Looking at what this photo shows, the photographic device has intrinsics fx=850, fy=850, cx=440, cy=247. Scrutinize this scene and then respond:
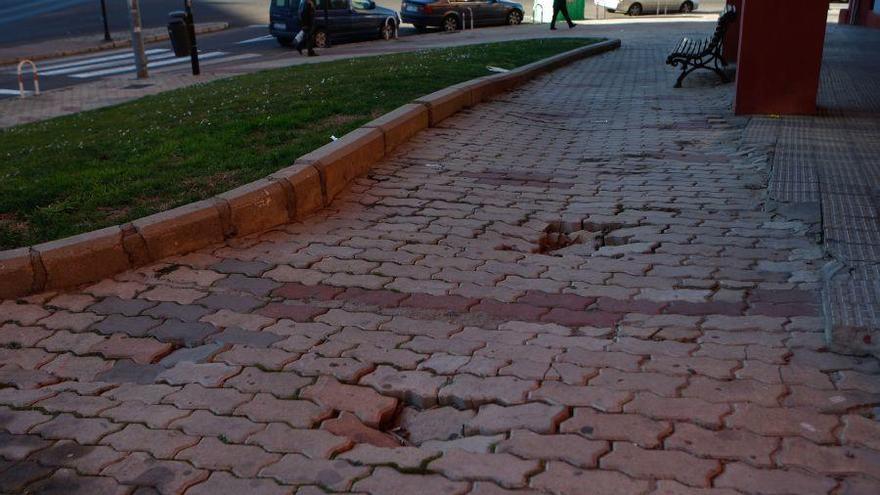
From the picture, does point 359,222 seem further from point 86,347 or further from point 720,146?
point 720,146

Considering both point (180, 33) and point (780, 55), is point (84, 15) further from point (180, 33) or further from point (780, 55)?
point (780, 55)

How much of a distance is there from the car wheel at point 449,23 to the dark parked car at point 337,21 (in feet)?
7.72

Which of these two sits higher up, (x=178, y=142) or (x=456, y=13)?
(x=456, y=13)

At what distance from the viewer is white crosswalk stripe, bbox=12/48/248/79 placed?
2158cm

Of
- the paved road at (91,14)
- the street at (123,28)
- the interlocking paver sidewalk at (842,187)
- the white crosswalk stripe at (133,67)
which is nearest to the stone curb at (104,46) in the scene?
the street at (123,28)

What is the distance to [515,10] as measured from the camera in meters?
30.9

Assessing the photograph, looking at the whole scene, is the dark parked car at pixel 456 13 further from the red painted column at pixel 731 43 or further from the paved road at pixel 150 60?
the red painted column at pixel 731 43

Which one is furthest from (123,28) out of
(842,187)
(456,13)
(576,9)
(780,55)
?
(842,187)

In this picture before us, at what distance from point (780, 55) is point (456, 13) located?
2076cm

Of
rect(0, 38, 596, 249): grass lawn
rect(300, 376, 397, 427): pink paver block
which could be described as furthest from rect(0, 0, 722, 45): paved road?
rect(300, 376, 397, 427): pink paver block

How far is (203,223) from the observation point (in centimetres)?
530

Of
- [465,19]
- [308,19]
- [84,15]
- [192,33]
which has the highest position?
[84,15]

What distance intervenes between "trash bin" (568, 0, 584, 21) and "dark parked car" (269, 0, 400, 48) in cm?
789

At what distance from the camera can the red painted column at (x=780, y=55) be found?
936 cm
